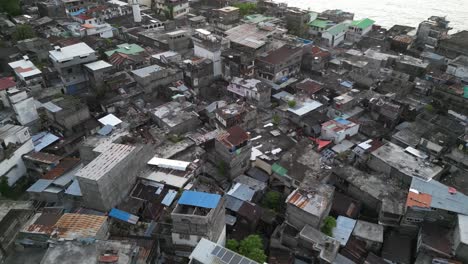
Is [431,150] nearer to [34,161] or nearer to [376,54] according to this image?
[376,54]

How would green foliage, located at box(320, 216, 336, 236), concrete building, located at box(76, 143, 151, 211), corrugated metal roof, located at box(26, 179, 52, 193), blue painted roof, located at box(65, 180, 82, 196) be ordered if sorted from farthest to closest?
corrugated metal roof, located at box(26, 179, 52, 193) < blue painted roof, located at box(65, 180, 82, 196) < green foliage, located at box(320, 216, 336, 236) < concrete building, located at box(76, 143, 151, 211)

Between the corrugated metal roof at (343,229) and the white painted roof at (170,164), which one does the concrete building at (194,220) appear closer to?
the white painted roof at (170,164)

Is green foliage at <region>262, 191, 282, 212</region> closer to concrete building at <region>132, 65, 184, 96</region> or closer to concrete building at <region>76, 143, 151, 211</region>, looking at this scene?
concrete building at <region>76, 143, 151, 211</region>

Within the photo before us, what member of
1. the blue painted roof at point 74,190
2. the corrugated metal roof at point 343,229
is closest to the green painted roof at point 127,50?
the blue painted roof at point 74,190

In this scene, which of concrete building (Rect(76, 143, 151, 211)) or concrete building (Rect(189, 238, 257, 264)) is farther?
concrete building (Rect(76, 143, 151, 211))

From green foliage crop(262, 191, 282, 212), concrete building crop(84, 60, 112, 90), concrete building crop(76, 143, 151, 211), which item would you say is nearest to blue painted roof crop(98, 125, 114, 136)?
concrete building crop(76, 143, 151, 211)

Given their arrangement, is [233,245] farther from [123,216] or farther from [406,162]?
[406,162]

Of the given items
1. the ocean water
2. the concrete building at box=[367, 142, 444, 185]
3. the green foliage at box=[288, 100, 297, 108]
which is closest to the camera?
the concrete building at box=[367, 142, 444, 185]
